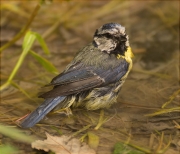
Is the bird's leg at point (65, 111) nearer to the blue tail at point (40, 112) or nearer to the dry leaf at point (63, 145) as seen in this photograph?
the blue tail at point (40, 112)

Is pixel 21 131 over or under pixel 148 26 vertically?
under

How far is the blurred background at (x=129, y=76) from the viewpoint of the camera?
367cm

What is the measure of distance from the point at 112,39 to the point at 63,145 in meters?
1.22

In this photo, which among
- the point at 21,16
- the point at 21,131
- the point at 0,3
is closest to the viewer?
the point at 21,131

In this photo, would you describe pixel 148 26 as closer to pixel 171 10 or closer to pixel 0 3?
pixel 171 10

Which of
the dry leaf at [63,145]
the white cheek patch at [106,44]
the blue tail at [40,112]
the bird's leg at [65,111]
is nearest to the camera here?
the dry leaf at [63,145]

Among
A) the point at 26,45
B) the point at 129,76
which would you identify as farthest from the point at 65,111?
the point at 129,76

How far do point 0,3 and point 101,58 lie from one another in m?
2.31

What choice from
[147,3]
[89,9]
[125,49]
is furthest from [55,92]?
[147,3]

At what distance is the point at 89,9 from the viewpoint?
644 centimetres

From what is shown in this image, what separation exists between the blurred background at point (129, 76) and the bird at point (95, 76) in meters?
0.15

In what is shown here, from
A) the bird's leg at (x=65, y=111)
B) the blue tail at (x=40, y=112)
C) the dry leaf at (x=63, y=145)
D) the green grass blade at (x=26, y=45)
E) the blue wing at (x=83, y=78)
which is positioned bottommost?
the dry leaf at (x=63, y=145)

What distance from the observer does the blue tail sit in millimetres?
3522

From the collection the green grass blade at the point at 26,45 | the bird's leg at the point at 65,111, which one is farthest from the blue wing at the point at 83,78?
the green grass blade at the point at 26,45
